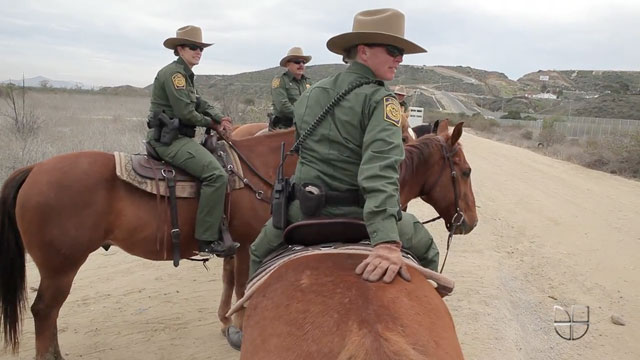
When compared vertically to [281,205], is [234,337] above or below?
below

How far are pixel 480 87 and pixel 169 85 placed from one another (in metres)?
126

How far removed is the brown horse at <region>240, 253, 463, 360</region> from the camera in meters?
1.66

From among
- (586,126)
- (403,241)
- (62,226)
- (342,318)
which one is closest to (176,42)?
(62,226)

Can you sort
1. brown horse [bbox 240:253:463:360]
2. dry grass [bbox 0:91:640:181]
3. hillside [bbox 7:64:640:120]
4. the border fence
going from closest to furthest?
brown horse [bbox 240:253:463:360]
dry grass [bbox 0:91:640:181]
the border fence
hillside [bbox 7:64:640:120]

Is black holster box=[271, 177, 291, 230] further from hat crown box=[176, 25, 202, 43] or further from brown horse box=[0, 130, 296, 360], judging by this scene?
hat crown box=[176, 25, 202, 43]

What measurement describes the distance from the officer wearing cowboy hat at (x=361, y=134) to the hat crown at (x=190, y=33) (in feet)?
8.64

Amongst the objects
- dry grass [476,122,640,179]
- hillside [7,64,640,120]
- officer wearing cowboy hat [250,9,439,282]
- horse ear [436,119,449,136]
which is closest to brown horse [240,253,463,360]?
officer wearing cowboy hat [250,9,439,282]

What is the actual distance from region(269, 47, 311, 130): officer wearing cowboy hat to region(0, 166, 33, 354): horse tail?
4478 millimetres

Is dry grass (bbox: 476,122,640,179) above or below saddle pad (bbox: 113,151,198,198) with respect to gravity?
below

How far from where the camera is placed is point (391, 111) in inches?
93.7

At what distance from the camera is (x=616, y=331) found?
594 centimetres

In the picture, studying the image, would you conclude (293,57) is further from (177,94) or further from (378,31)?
(378,31)

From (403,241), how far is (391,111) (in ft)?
2.45

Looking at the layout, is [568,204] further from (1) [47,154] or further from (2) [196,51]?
(1) [47,154]
